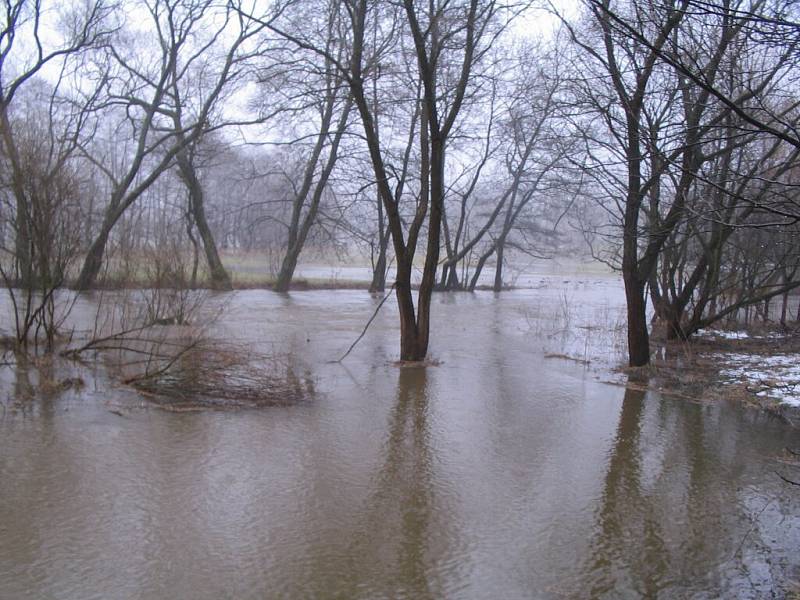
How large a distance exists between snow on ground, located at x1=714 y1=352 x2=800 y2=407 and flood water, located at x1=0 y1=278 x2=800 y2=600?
102 cm

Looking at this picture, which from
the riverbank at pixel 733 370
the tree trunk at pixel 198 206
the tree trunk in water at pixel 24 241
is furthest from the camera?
the tree trunk at pixel 198 206

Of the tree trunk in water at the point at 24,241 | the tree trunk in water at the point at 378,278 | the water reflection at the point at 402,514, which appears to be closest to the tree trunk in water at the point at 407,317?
the water reflection at the point at 402,514

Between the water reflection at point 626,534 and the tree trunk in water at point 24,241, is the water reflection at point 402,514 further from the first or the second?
the tree trunk in water at point 24,241

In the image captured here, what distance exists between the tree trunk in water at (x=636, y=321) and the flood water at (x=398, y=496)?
159cm

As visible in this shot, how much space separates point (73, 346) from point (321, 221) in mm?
16419

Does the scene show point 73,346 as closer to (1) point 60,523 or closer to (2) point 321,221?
(1) point 60,523

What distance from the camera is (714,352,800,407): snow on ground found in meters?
9.59

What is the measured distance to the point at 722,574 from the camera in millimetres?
4391

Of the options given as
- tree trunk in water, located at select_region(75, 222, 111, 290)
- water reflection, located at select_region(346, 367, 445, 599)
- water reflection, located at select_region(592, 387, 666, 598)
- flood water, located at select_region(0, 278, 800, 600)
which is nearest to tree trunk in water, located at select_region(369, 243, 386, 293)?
tree trunk in water, located at select_region(75, 222, 111, 290)

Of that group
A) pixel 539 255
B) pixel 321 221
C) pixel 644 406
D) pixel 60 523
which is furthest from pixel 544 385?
pixel 539 255

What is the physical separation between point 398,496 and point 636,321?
267 inches

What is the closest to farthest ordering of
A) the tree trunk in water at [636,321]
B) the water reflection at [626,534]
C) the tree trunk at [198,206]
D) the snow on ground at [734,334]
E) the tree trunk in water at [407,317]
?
the water reflection at [626,534], the tree trunk in water at [636,321], the tree trunk in water at [407,317], the snow on ground at [734,334], the tree trunk at [198,206]

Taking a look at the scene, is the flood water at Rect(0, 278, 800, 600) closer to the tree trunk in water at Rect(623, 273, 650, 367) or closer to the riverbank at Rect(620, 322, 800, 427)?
the riverbank at Rect(620, 322, 800, 427)

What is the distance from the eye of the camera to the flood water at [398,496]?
4223 millimetres
